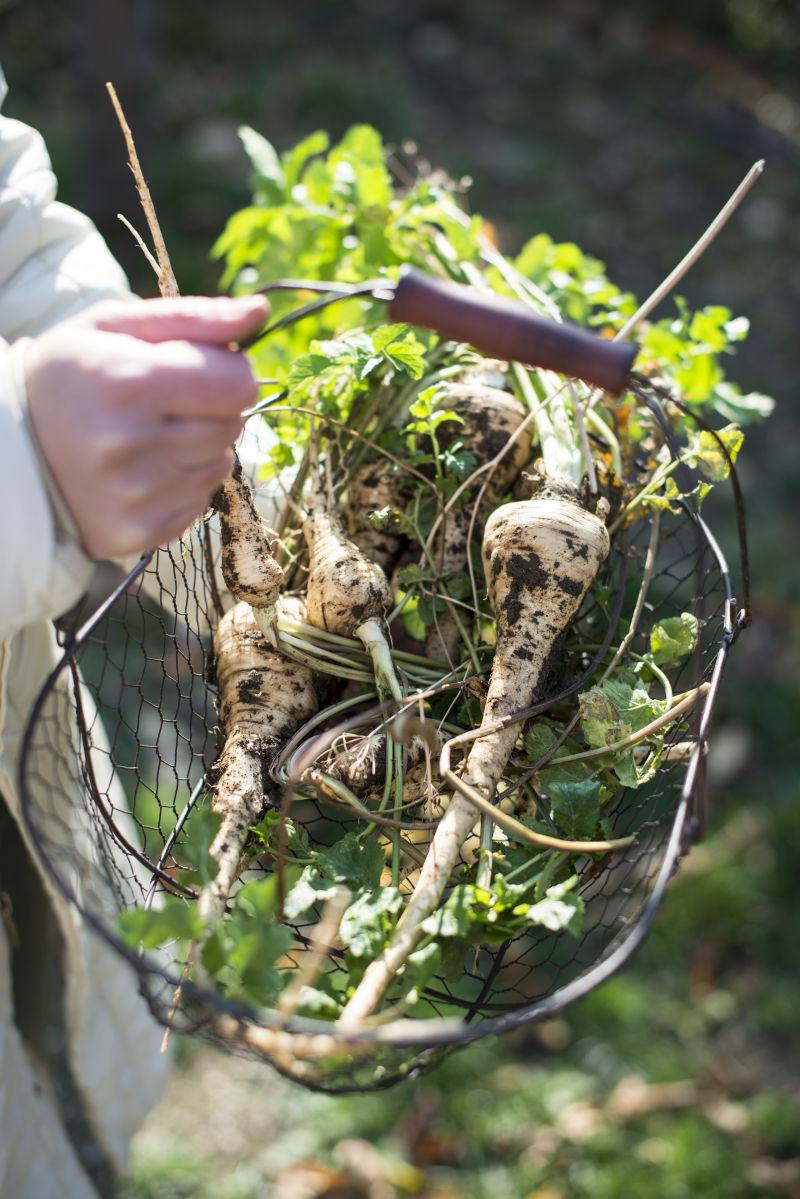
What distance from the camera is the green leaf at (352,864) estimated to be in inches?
26.6

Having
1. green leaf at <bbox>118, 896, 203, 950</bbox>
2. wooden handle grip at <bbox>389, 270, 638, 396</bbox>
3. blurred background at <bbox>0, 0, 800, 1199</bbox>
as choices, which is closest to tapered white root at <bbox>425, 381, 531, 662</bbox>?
wooden handle grip at <bbox>389, 270, 638, 396</bbox>

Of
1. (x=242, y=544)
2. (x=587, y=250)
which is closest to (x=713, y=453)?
(x=242, y=544)

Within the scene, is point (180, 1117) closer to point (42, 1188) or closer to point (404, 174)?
point (42, 1188)

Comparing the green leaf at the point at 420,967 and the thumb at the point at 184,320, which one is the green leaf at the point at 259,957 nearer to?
the green leaf at the point at 420,967

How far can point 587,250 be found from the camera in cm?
292

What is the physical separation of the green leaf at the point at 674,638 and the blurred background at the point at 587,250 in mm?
1041

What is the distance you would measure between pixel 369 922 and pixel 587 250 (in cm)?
260

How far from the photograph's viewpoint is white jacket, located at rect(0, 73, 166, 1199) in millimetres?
571

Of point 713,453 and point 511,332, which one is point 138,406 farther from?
point 713,453

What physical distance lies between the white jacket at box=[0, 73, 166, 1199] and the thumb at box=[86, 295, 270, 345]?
0.20ft

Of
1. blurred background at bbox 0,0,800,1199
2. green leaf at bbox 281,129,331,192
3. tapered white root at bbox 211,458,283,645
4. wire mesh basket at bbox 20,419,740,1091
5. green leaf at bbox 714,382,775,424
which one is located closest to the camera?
wire mesh basket at bbox 20,419,740,1091

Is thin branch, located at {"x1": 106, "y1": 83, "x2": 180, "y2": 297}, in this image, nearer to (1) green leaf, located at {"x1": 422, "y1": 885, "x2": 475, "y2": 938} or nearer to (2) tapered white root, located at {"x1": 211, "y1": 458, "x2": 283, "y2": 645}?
(2) tapered white root, located at {"x1": 211, "y1": 458, "x2": 283, "y2": 645}

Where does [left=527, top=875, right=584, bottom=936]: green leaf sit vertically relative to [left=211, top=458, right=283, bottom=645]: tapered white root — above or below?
below

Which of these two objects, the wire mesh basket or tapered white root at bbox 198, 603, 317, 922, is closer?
the wire mesh basket
